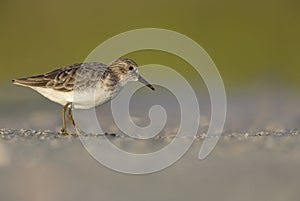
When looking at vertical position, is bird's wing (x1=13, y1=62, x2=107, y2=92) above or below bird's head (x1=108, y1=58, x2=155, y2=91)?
below

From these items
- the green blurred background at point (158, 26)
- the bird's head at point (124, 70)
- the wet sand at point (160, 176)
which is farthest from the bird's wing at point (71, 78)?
the green blurred background at point (158, 26)

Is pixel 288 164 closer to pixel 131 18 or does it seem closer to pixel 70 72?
pixel 70 72

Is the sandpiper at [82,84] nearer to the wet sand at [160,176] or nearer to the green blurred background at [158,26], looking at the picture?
the wet sand at [160,176]

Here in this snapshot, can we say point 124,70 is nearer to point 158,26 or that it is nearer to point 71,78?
point 71,78

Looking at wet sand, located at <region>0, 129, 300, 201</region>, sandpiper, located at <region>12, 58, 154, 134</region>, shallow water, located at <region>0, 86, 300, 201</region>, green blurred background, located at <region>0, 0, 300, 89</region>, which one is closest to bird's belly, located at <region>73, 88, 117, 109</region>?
sandpiper, located at <region>12, 58, 154, 134</region>

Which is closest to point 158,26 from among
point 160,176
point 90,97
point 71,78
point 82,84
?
point 71,78

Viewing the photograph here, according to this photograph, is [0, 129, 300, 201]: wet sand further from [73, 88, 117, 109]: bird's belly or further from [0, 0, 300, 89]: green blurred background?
[0, 0, 300, 89]: green blurred background
